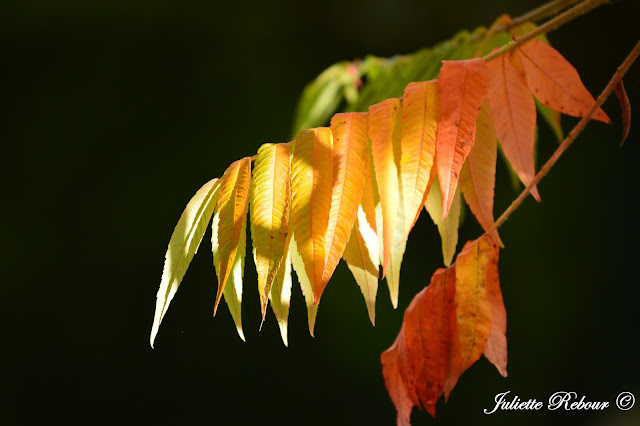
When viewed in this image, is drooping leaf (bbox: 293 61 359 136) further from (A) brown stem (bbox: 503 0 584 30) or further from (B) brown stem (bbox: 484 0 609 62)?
(B) brown stem (bbox: 484 0 609 62)

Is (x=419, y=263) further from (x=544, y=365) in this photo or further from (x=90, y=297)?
(x=90, y=297)

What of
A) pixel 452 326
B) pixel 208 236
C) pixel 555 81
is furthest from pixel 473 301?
pixel 208 236

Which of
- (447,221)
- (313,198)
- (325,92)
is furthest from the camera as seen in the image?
(325,92)

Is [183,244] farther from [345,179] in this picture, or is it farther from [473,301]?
[473,301]


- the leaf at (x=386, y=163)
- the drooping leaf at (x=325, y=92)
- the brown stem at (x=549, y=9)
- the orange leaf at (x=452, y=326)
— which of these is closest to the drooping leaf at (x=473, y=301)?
the orange leaf at (x=452, y=326)

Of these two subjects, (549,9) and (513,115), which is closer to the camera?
(513,115)

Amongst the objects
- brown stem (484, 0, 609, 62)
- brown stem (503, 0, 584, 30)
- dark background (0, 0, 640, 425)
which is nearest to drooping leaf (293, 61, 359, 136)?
brown stem (503, 0, 584, 30)

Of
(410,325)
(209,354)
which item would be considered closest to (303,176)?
(410,325)
